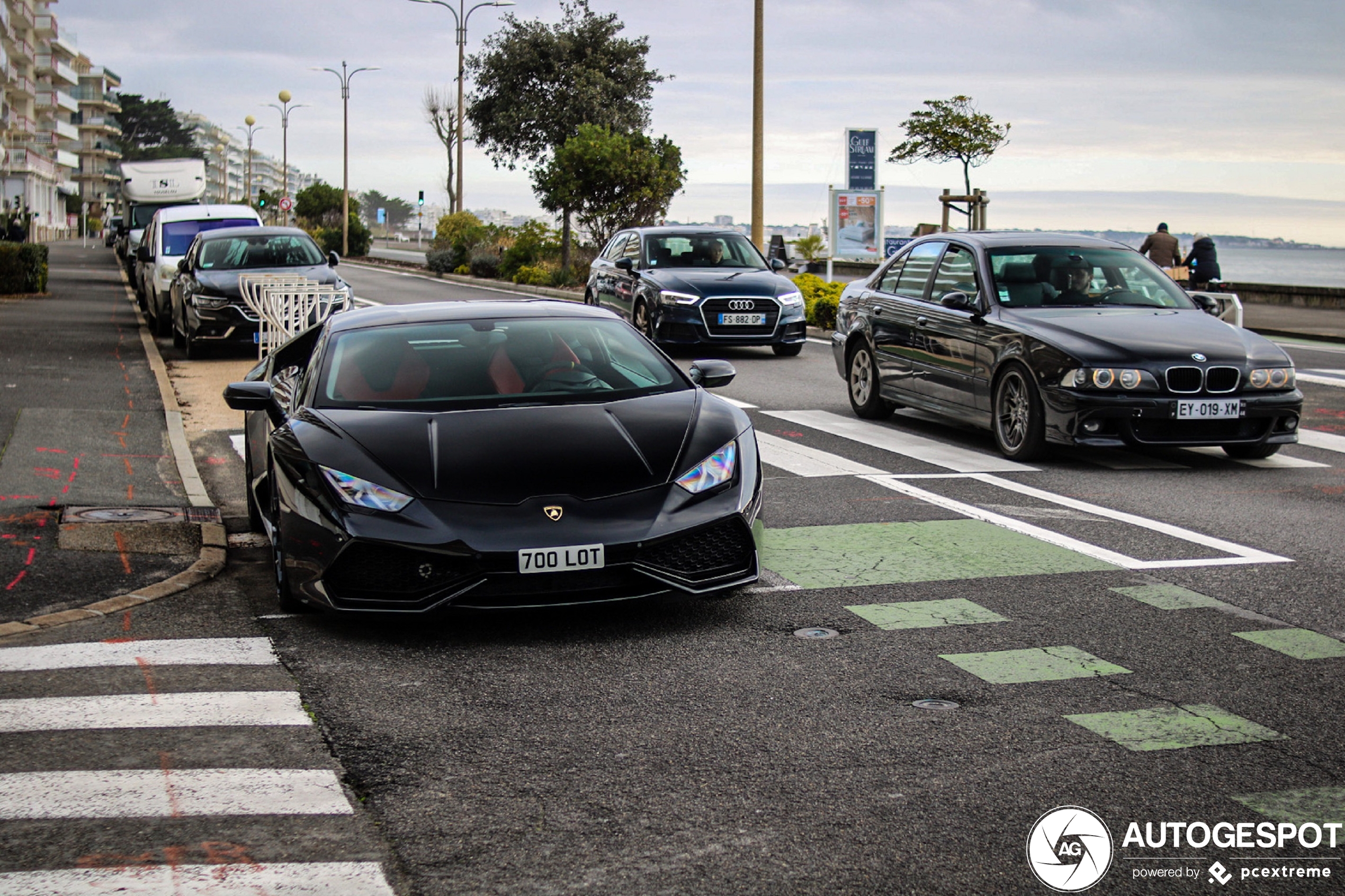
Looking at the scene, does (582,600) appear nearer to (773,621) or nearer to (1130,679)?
(773,621)

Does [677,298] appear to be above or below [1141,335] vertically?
above

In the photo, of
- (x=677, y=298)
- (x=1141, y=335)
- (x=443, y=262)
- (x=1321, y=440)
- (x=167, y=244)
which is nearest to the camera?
(x=1141, y=335)

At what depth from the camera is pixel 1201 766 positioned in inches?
164

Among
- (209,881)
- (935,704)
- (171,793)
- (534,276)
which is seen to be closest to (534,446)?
(935,704)

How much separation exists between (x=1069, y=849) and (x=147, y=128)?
188 m

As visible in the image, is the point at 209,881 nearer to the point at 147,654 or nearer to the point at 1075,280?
the point at 147,654

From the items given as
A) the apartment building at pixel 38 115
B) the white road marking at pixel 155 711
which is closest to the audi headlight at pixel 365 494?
the white road marking at pixel 155 711

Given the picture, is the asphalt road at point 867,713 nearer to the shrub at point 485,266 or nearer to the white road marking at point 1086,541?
the white road marking at point 1086,541

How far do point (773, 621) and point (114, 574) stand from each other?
313cm

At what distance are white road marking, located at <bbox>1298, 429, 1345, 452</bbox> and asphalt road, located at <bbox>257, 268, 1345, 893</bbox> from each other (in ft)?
12.0

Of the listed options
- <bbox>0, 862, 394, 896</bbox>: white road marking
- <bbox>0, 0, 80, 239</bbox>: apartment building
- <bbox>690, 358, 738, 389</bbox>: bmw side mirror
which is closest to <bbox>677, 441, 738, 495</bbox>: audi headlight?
<bbox>690, 358, 738, 389</bbox>: bmw side mirror

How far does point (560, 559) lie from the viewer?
17.9 ft

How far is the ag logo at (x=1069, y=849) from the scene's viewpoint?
343 cm

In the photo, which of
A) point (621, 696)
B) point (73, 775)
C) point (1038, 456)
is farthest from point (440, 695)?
point (1038, 456)
